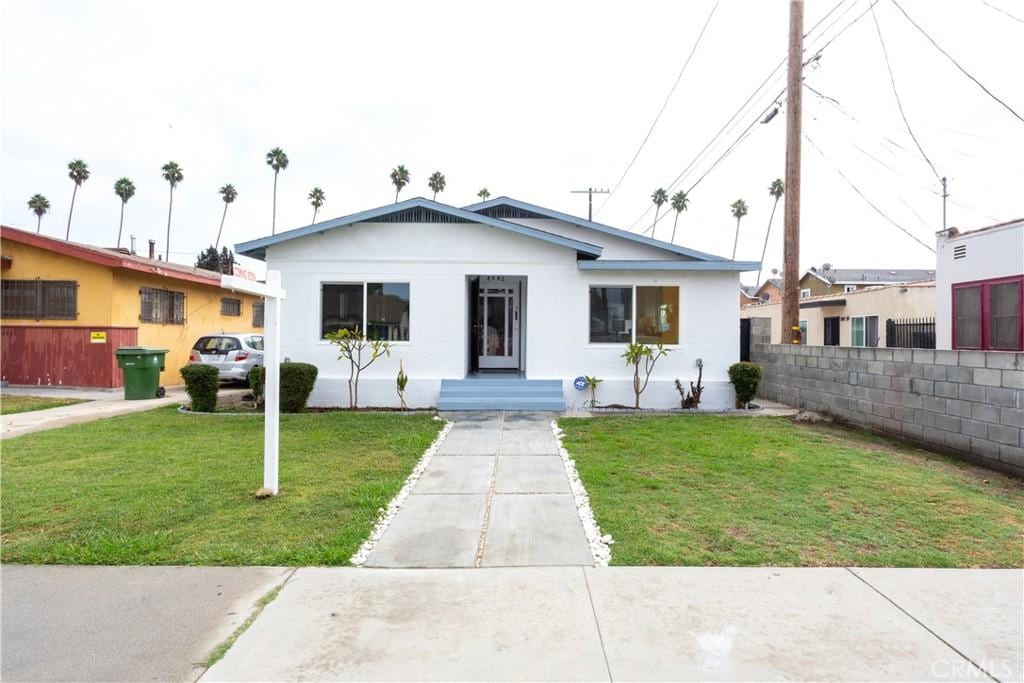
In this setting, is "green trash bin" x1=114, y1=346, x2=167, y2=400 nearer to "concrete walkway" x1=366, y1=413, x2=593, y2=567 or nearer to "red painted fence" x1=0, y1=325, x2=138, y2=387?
"red painted fence" x1=0, y1=325, x2=138, y2=387

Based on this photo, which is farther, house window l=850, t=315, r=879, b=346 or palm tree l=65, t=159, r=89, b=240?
palm tree l=65, t=159, r=89, b=240

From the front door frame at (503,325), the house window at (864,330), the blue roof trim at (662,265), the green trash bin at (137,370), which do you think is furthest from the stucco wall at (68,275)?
the house window at (864,330)

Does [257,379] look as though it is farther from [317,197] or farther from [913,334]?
[317,197]

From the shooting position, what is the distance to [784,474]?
607 cm

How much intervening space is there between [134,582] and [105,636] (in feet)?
2.16

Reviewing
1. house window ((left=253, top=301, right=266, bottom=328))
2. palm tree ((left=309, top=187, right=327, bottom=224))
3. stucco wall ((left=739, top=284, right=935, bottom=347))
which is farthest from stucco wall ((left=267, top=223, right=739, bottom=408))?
palm tree ((left=309, top=187, right=327, bottom=224))

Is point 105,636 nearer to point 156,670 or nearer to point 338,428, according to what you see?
point 156,670

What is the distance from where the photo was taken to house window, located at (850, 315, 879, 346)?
20.0m

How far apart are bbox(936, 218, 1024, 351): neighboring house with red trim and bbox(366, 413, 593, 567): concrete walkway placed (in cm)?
903

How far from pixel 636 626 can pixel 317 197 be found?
51163 mm

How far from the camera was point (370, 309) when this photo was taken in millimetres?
11180

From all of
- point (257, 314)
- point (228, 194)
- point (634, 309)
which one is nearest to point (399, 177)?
point (228, 194)

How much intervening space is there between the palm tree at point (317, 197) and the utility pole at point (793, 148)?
44.4 meters

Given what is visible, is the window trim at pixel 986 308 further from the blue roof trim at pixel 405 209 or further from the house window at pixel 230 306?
the house window at pixel 230 306
